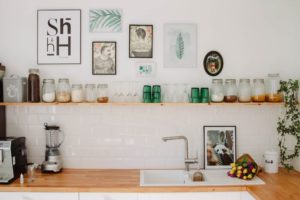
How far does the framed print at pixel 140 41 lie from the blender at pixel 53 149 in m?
1.09

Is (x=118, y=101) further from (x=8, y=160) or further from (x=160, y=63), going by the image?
(x=8, y=160)

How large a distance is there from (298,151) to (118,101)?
6.20ft

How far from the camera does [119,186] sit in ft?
8.63

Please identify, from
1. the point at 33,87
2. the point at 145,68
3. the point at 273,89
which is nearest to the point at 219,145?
the point at 273,89

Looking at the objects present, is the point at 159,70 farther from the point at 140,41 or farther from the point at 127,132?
the point at 127,132

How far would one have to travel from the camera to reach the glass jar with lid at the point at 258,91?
3.05 m

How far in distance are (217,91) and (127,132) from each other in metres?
1.00

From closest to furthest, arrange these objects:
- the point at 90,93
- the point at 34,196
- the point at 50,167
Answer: the point at 34,196
the point at 50,167
the point at 90,93

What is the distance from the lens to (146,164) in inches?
128

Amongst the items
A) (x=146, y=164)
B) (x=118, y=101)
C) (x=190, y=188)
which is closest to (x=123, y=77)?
(x=118, y=101)

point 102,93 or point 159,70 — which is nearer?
point 102,93

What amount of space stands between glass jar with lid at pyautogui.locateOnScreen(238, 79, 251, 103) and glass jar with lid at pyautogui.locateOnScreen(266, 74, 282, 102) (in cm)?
20

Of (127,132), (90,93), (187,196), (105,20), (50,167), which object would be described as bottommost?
(187,196)

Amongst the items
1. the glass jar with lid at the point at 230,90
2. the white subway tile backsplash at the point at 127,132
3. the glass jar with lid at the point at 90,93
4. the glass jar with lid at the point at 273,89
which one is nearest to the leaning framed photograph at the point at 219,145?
the white subway tile backsplash at the point at 127,132
